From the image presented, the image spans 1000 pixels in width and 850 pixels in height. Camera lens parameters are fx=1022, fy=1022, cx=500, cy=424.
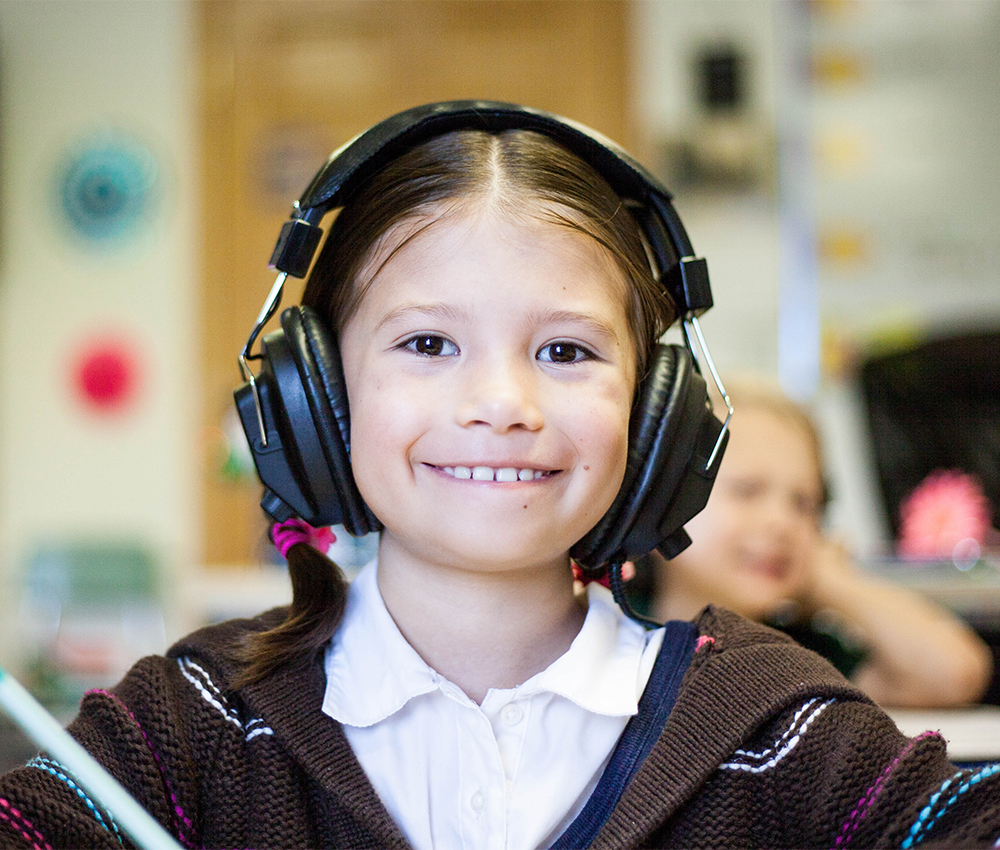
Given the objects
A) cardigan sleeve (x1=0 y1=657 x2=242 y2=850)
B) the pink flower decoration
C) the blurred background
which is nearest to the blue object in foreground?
cardigan sleeve (x1=0 y1=657 x2=242 y2=850)

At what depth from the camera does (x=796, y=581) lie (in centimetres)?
153

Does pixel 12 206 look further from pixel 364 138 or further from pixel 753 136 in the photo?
pixel 364 138

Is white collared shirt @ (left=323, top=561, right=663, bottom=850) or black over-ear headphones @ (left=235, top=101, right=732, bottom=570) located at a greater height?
black over-ear headphones @ (left=235, top=101, right=732, bottom=570)

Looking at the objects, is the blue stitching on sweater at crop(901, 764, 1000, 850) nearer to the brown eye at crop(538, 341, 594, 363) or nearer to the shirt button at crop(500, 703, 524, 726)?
the shirt button at crop(500, 703, 524, 726)

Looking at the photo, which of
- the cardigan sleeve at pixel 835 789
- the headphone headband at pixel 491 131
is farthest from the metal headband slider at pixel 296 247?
the cardigan sleeve at pixel 835 789

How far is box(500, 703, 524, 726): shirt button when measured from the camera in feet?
2.47

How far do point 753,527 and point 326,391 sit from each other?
0.89 m

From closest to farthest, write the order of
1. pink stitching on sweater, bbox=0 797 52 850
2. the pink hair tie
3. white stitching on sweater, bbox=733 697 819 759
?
1. pink stitching on sweater, bbox=0 797 52 850
2. white stitching on sweater, bbox=733 697 819 759
3. the pink hair tie

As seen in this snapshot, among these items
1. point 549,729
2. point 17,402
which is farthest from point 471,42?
point 549,729

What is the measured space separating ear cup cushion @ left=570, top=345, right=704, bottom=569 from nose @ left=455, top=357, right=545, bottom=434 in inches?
3.8

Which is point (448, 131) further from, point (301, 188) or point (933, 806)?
point (301, 188)

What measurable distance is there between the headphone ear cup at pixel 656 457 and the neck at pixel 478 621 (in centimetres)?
7

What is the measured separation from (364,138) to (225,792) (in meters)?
0.48

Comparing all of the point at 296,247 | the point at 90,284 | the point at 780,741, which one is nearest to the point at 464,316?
the point at 296,247
